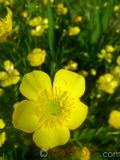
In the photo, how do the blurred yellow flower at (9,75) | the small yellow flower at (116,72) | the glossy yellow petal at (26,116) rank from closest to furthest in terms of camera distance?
the glossy yellow petal at (26,116), the blurred yellow flower at (9,75), the small yellow flower at (116,72)

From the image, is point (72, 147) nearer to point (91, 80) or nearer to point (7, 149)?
point (7, 149)

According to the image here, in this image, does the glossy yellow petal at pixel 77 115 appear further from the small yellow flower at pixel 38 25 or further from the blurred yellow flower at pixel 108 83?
the small yellow flower at pixel 38 25

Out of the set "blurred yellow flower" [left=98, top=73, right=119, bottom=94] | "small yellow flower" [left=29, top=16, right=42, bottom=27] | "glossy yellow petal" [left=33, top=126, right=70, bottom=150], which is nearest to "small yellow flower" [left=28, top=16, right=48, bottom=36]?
"small yellow flower" [left=29, top=16, right=42, bottom=27]

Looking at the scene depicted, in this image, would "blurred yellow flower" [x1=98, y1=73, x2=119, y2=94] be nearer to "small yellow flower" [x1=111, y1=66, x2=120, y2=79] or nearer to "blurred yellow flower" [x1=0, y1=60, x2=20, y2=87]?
"small yellow flower" [x1=111, y1=66, x2=120, y2=79]

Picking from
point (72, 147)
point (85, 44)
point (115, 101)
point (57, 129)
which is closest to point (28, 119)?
point (57, 129)

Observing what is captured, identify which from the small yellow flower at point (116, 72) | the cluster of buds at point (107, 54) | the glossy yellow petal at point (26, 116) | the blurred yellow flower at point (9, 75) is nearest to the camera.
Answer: the glossy yellow petal at point (26, 116)

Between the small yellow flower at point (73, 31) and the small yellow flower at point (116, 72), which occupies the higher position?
the small yellow flower at point (73, 31)

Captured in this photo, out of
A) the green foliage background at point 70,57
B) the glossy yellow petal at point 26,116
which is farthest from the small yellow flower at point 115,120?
the glossy yellow petal at point 26,116
